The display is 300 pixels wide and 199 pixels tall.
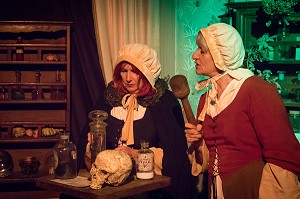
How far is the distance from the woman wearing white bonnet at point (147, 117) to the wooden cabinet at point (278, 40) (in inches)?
35.2

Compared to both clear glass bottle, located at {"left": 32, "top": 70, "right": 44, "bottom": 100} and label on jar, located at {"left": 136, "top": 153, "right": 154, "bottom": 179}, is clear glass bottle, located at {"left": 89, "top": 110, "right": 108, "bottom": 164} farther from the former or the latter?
clear glass bottle, located at {"left": 32, "top": 70, "right": 44, "bottom": 100}

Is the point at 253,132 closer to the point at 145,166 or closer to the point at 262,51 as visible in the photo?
the point at 145,166

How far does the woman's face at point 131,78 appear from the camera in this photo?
2605 mm

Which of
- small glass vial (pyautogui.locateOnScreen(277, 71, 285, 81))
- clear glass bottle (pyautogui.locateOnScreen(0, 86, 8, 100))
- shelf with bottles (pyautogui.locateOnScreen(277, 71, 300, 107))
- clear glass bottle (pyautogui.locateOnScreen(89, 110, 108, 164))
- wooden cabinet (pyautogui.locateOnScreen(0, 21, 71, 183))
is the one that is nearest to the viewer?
clear glass bottle (pyautogui.locateOnScreen(89, 110, 108, 164))

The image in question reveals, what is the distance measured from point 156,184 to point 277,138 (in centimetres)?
59

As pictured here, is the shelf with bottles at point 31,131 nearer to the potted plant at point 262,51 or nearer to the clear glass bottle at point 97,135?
the clear glass bottle at point 97,135

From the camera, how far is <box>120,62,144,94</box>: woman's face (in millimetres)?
2605

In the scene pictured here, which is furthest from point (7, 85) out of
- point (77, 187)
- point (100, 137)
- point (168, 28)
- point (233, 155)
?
point (233, 155)

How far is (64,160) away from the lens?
212 cm

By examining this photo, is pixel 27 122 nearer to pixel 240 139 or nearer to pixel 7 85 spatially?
pixel 7 85

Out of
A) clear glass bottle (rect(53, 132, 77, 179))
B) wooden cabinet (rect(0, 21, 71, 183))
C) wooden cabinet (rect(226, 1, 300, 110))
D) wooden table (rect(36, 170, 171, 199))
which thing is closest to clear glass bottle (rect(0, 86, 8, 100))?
wooden cabinet (rect(0, 21, 71, 183))

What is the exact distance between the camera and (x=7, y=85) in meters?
3.71

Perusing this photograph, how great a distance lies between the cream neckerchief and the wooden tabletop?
0.54 m

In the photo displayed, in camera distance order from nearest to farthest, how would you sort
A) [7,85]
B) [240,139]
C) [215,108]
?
[240,139], [215,108], [7,85]
